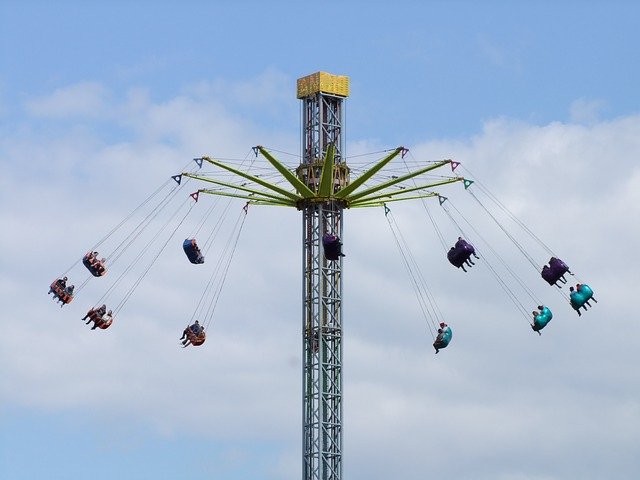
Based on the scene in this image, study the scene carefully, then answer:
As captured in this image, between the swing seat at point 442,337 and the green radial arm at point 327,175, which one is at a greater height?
the green radial arm at point 327,175

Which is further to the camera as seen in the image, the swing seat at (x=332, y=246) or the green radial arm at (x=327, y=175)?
the green radial arm at (x=327, y=175)

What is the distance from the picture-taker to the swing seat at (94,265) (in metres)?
148

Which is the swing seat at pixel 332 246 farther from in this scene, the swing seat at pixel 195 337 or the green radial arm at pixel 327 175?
the swing seat at pixel 195 337

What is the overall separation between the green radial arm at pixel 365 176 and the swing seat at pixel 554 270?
350 inches

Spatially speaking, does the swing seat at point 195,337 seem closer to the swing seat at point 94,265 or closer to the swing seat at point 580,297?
the swing seat at point 94,265

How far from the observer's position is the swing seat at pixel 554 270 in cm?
14625

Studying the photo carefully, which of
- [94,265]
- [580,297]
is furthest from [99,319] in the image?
[580,297]

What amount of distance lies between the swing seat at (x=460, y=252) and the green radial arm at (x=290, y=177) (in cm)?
744

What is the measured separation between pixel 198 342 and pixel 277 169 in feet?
28.8

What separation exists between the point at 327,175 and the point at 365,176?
189 cm

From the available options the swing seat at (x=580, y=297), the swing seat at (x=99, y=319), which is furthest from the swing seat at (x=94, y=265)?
the swing seat at (x=580, y=297)

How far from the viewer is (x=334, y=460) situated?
147 metres

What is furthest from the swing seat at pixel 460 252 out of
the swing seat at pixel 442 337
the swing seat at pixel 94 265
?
the swing seat at pixel 94 265

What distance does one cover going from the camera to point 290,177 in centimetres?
14662
